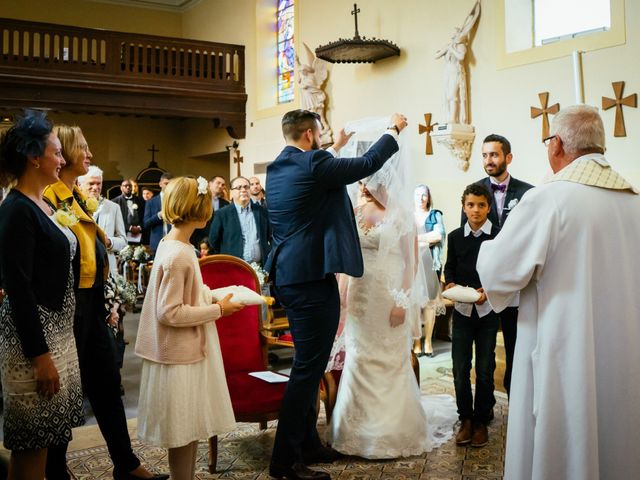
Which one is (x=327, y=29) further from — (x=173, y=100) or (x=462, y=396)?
(x=462, y=396)

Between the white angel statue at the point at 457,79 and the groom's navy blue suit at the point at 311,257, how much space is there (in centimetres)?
478

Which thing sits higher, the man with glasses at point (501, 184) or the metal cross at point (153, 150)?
the metal cross at point (153, 150)

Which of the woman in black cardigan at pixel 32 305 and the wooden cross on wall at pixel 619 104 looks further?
the wooden cross on wall at pixel 619 104

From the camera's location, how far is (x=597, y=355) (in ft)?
7.68

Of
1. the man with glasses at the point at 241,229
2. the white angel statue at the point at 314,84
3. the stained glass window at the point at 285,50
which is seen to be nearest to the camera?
the man with glasses at the point at 241,229

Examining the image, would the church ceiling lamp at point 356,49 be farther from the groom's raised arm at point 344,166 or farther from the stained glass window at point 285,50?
the groom's raised arm at point 344,166

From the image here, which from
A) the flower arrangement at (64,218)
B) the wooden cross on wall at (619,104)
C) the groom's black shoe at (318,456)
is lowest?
the groom's black shoe at (318,456)

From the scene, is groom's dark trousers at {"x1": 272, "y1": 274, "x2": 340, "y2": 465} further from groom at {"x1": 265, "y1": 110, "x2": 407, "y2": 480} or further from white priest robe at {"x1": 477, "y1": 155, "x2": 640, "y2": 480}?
white priest robe at {"x1": 477, "y1": 155, "x2": 640, "y2": 480}

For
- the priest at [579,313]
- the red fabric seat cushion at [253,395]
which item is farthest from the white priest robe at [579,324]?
the red fabric seat cushion at [253,395]

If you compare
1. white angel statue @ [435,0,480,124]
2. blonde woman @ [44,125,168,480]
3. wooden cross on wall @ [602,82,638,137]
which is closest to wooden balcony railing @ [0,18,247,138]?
white angel statue @ [435,0,480,124]

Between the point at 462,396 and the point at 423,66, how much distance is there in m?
5.59

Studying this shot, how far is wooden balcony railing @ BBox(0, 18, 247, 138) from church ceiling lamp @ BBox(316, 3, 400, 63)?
3.68 m

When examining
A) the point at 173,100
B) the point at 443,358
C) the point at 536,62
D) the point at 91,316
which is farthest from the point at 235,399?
the point at 173,100

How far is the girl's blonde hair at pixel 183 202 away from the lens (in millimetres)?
2699
